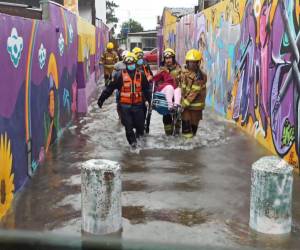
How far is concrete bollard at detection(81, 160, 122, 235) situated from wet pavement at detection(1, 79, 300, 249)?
0.20 m

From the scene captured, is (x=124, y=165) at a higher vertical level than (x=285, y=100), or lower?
lower

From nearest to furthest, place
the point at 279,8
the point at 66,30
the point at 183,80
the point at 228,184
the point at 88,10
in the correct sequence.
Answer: the point at 228,184, the point at 279,8, the point at 183,80, the point at 66,30, the point at 88,10

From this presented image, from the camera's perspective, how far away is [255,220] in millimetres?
4984

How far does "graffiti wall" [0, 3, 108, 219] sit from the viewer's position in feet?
18.3

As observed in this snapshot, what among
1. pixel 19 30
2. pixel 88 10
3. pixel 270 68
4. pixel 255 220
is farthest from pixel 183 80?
pixel 88 10

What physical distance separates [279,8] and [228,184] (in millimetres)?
3316

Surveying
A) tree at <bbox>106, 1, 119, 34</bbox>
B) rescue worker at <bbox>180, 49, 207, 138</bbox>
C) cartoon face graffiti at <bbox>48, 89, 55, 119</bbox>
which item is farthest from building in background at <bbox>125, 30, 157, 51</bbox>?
cartoon face graffiti at <bbox>48, 89, 55, 119</bbox>

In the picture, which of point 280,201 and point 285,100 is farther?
point 285,100

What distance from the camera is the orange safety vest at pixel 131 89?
873cm

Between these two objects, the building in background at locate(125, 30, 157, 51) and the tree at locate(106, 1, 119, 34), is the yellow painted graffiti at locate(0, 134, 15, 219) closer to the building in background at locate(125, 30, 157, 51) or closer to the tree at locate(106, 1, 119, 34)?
the building in background at locate(125, 30, 157, 51)

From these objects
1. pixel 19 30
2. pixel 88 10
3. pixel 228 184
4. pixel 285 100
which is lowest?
pixel 228 184

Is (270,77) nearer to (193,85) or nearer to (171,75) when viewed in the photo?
(193,85)

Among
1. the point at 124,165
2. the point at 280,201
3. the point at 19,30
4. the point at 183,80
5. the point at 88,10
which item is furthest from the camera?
the point at 88,10

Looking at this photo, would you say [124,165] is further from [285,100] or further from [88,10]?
[88,10]
